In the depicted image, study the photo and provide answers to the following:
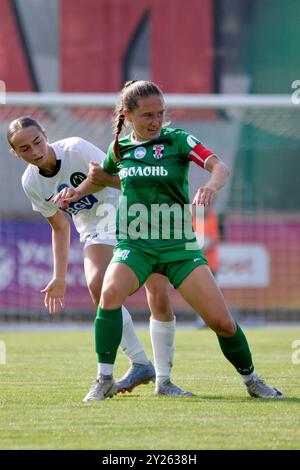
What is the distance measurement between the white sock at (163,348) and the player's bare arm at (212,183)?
1180mm

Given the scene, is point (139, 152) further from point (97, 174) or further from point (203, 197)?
point (203, 197)

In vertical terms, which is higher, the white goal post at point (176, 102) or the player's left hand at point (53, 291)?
the white goal post at point (176, 102)

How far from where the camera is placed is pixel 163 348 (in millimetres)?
6918

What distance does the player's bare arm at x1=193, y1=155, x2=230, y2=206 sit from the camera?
5.82 m

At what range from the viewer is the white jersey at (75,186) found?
7328mm

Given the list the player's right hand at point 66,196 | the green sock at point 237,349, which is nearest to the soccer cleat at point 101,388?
the green sock at point 237,349

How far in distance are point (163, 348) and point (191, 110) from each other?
37.2 ft

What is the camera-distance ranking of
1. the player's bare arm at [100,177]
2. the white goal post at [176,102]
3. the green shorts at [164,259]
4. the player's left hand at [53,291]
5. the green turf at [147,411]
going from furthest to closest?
the white goal post at [176,102] → the player's left hand at [53,291] → the player's bare arm at [100,177] → the green shorts at [164,259] → the green turf at [147,411]

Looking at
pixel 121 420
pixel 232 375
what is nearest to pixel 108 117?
pixel 232 375

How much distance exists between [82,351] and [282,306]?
6.33 meters

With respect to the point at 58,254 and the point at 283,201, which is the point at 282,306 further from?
the point at 58,254

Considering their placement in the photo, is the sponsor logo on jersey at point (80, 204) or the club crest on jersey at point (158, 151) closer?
the club crest on jersey at point (158, 151)

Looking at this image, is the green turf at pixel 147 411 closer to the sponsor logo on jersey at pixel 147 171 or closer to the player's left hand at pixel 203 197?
the player's left hand at pixel 203 197

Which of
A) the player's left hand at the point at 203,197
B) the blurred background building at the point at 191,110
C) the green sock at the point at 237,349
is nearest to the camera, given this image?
the player's left hand at the point at 203,197
